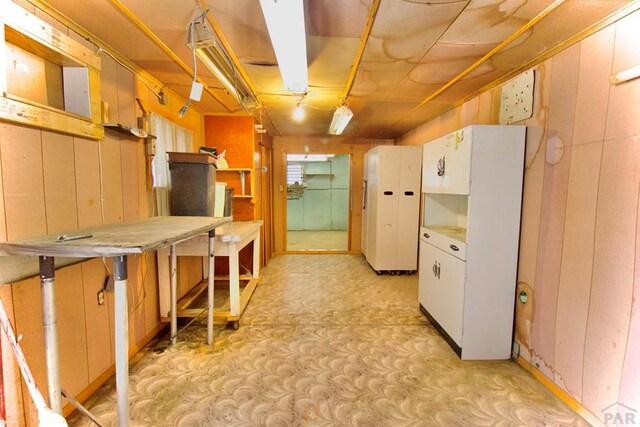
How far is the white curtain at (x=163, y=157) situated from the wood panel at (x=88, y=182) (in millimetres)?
A: 653

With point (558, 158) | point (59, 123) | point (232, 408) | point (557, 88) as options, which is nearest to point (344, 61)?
point (557, 88)

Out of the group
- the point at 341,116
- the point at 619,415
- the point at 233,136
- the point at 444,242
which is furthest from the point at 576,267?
the point at 233,136

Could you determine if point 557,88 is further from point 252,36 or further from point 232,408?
point 232,408

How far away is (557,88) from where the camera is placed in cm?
183

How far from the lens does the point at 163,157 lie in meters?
2.60

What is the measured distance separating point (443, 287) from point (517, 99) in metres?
1.64

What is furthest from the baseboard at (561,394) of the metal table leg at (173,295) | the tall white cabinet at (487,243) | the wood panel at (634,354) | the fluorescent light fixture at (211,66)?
the fluorescent light fixture at (211,66)

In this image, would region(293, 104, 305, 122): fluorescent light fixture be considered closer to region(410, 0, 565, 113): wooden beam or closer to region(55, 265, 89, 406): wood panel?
region(410, 0, 565, 113): wooden beam

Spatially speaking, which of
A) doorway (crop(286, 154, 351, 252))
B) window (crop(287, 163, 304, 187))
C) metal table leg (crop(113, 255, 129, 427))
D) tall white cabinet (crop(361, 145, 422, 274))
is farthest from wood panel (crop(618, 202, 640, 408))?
window (crop(287, 163, 304, 187))

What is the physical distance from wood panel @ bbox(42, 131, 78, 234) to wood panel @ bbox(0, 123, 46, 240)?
1.3 inches

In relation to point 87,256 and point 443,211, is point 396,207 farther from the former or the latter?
point 87,256

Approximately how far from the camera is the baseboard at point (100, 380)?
62.3 inches

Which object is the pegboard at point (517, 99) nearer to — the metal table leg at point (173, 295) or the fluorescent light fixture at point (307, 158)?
the metal table leg at point (173, 295)

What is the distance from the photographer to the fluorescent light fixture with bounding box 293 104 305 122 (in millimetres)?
3363
